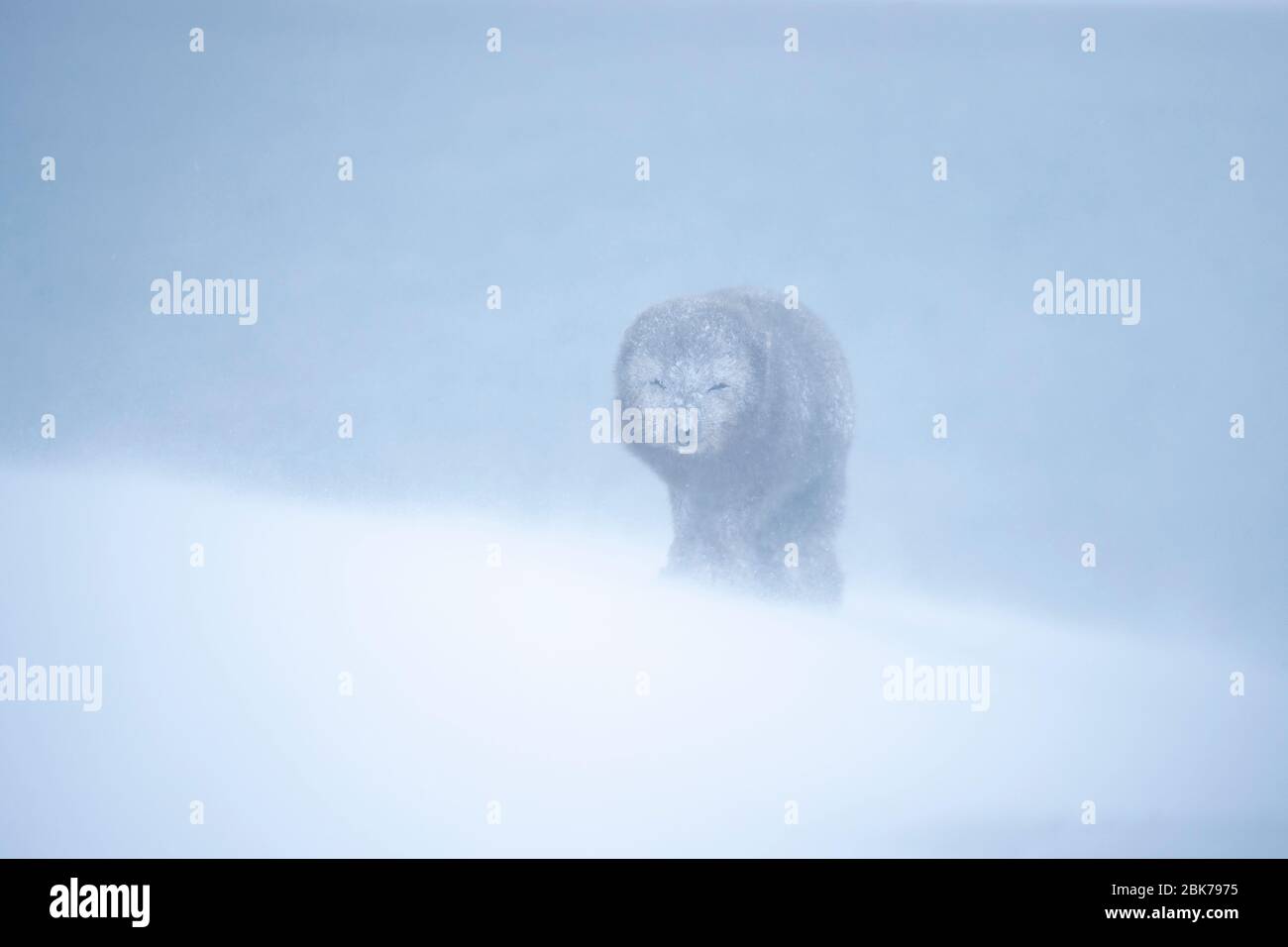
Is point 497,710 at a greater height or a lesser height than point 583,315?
lesser

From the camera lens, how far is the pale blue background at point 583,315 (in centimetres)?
320

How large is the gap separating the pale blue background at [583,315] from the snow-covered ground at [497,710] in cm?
2

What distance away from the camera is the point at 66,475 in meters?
3.20

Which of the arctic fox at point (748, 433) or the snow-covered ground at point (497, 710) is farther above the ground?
the arctic fox at point (748, 433)

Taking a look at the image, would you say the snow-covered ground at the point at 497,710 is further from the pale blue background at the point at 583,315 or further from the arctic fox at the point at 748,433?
the arctic fox at the point at 748,433

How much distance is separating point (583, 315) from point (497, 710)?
1.10m

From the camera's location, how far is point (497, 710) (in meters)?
3.21

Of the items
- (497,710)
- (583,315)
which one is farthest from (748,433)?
(497,710)

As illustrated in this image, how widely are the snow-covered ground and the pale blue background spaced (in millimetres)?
17

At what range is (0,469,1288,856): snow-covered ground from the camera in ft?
10.5

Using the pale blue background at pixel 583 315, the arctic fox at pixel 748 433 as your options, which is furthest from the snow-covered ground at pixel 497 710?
the arctic fox at pixel 748 433

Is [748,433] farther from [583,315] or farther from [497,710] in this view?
[497,710]

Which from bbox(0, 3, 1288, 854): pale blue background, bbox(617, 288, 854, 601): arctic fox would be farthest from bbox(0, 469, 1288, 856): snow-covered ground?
bbox(617, 288, 854, 601): arctic fox

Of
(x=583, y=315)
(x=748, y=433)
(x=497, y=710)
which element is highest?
(x=583, y=315)
